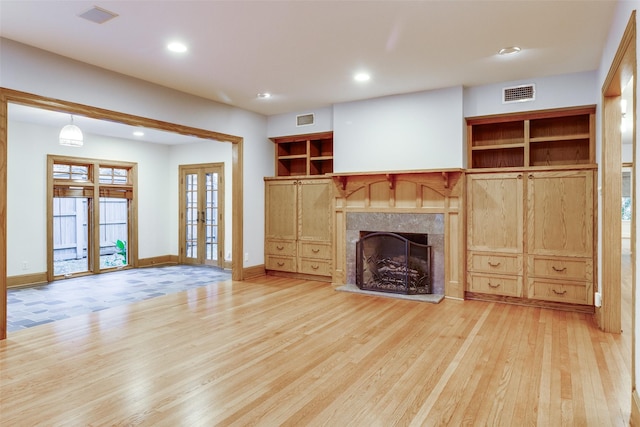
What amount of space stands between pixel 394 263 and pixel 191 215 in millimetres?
4835

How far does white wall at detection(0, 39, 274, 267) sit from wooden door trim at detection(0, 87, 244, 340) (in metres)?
0.06

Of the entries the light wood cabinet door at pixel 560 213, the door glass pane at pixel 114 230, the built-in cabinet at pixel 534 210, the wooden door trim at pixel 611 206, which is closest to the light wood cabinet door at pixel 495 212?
the built-in cabinet at pixel 534 210

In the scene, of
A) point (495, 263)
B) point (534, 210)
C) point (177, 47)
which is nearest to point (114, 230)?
point (177, 47)

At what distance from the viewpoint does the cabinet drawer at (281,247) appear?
6574mm

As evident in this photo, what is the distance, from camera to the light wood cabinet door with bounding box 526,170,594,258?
4.42 m

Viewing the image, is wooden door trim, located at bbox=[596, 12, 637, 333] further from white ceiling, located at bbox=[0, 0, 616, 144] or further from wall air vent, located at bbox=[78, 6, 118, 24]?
wall air vent, located at bbox=[78, 6, 118, 24]

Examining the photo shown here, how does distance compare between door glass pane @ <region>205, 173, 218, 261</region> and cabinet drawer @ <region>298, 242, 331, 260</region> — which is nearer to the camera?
cabinet drawer @ <region>298, 242, 331, 260</region>

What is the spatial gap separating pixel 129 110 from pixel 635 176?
4.78 metres

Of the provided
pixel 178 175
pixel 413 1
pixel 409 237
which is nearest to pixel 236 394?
pixel 413 1

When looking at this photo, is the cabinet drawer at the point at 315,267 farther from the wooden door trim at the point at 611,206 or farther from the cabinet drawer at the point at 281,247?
the wooden door trim at the point at 611,206

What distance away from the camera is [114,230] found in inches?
323

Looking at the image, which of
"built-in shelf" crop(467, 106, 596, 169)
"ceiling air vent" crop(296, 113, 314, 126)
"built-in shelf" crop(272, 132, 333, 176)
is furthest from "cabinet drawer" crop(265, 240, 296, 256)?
"built-in shelf" crop(467, 106, 596, 169)

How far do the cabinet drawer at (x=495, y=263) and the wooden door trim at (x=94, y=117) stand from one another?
3502 millimetres

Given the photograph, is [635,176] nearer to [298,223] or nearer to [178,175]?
[298,223]
